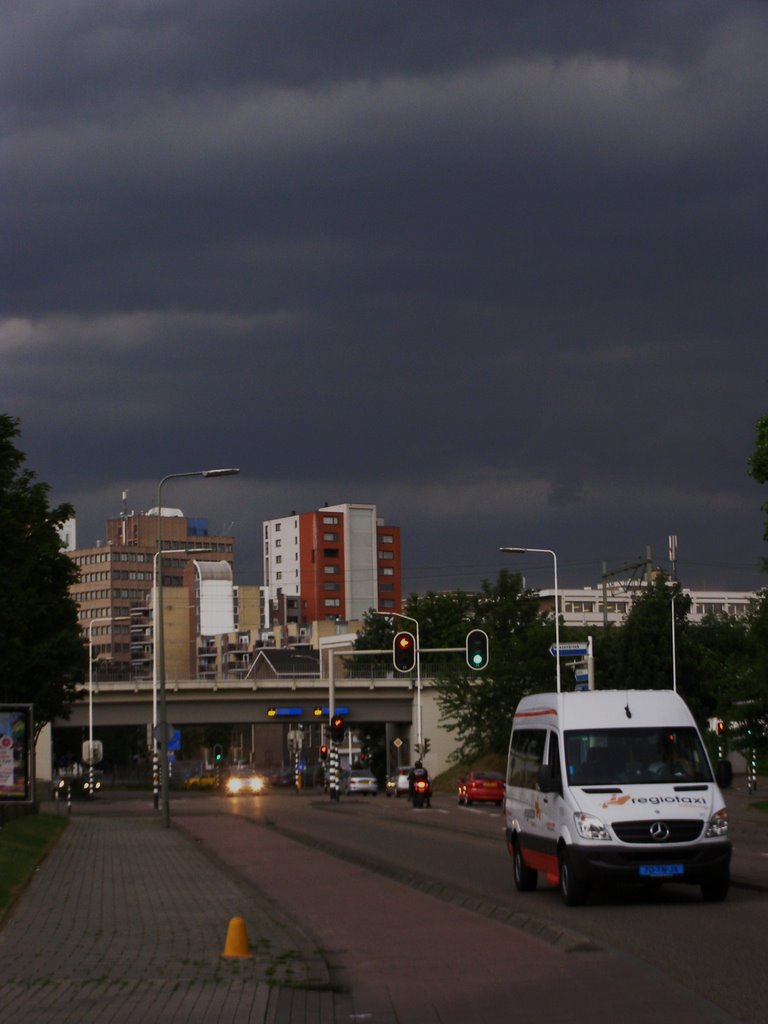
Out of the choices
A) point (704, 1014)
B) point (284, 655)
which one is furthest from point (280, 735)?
point (704, 1014)

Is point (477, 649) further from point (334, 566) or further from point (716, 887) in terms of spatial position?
point (334, 566)

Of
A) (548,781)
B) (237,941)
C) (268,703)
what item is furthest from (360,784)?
(237,941)

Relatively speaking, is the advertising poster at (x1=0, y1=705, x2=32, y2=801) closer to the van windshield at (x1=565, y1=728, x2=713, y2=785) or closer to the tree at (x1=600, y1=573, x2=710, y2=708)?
the van windshield at (x1=565, y1=728, x2=713, y2=785)

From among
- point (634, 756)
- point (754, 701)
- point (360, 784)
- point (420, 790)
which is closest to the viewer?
point (634, 756)

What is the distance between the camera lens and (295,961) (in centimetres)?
1295

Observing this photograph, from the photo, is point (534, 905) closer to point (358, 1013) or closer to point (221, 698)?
point (358, 1013)

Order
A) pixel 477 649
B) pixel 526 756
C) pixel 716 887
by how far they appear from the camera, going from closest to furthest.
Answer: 1. pixel 716 887
2. pixel 526 756
3. pixel 477 649

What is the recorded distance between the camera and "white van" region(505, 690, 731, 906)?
16641 mm

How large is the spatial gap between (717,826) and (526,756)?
350 cm

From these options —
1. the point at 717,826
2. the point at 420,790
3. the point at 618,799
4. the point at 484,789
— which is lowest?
the point at 484,789

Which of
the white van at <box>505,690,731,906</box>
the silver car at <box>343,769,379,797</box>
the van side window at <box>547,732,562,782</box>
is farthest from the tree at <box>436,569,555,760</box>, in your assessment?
the van side window at <box>547,732,562,782</box>

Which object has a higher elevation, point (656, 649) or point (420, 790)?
point (656, 649)

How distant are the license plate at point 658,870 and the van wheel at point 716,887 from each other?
670mm

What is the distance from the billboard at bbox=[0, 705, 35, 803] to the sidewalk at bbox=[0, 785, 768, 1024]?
25.6 feet
